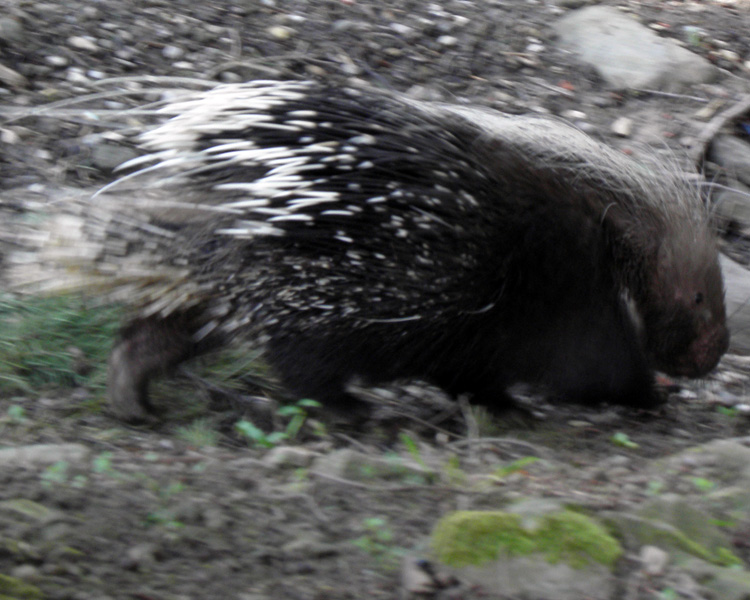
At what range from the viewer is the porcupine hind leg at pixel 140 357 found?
107 inches

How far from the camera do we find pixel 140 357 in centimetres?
272

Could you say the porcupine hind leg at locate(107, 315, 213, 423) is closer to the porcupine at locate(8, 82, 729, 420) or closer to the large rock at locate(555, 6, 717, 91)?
the porcupine at locate(8, 82, 729, 420)

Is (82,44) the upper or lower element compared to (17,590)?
upper

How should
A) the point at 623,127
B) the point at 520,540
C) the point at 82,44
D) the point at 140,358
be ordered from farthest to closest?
the point at 623,127 → the point at 82,44 → the point at 140,358 → the point at 520,540

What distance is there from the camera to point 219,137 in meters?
2.52

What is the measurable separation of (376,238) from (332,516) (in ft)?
2.78

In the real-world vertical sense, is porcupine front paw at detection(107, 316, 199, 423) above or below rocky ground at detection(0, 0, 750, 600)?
below

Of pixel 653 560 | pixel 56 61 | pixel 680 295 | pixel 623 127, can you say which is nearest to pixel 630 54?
pixel 623 127

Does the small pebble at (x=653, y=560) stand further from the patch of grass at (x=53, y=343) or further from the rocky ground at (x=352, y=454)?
the patch of grass at (x=53, y=343)

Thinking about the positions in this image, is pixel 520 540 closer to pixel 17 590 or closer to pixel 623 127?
pixel 17 590

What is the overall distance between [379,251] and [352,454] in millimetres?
583

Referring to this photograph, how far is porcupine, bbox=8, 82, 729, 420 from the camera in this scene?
8.05 feet

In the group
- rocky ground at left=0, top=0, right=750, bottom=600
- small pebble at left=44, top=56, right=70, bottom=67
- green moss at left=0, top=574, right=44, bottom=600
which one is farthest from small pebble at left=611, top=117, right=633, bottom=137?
green moss at left=0, top=574, right=44, bottom=600

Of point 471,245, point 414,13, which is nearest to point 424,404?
point 471,245
